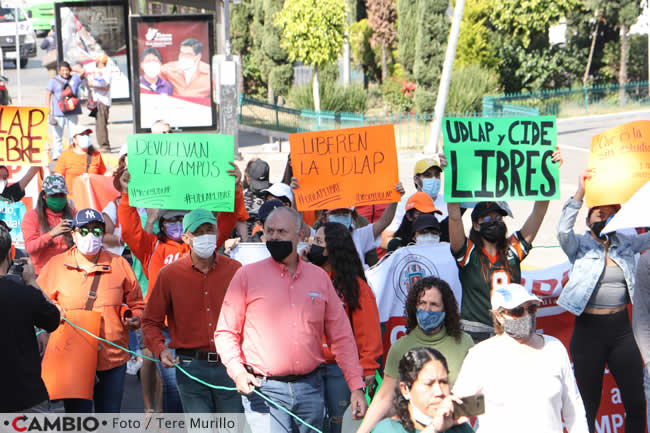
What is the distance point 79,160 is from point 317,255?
494cm

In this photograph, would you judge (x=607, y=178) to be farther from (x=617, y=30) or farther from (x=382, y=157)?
(x=617, y=30)

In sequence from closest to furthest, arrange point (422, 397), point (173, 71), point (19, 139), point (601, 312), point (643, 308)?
point (422, 397) < point (643, 308) < point (601, 312) < point (19, 139) < point (173, 71)

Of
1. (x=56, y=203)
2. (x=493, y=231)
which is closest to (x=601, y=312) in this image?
(x=493, y=231)

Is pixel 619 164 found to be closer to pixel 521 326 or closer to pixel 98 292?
pixel 521 326

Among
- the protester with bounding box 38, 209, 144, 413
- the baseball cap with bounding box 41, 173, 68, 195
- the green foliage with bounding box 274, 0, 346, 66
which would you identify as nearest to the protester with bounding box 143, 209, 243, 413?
the protester with bounding box 38, 209, 144, 413

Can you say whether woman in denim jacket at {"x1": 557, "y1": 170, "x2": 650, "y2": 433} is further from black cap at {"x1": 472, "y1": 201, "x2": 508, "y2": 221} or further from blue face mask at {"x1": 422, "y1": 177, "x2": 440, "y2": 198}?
blue face mask at {"x1": 422, "y1": 177, "x2": 440, "y2": 198}

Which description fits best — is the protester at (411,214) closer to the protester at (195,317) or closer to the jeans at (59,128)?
the protester at (195,317)

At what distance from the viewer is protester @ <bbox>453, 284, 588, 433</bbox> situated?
14.8 feet

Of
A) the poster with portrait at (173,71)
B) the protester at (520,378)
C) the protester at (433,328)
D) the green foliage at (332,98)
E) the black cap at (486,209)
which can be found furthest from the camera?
the green foliage at (332,98)

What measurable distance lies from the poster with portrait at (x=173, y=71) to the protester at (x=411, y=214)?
11.6 meters

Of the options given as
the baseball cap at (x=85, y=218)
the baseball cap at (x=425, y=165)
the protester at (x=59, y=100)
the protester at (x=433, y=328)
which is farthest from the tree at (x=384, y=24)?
the protester at (x=433, y=328)

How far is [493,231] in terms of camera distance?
6.06 m

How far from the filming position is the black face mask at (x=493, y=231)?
19.9 feet

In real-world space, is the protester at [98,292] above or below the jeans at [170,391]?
above
